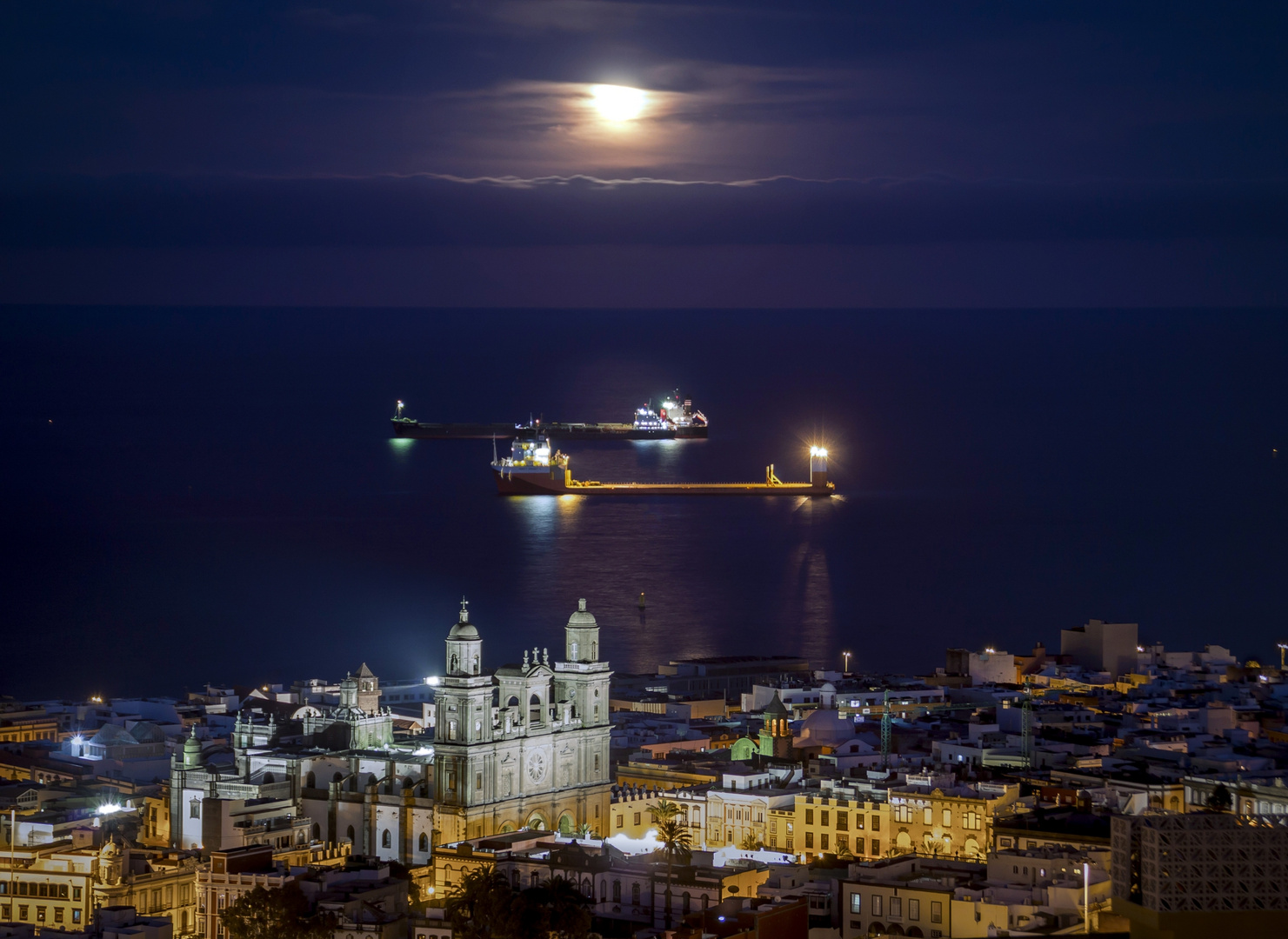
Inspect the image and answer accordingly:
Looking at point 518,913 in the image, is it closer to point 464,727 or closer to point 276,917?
point 276,917

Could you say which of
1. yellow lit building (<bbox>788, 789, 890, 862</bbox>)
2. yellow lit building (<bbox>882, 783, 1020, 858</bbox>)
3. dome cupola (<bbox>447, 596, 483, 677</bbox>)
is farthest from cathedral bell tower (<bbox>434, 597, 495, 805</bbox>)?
yellow lit building (<bbox>882, 783, 1020, 858</bbox>)

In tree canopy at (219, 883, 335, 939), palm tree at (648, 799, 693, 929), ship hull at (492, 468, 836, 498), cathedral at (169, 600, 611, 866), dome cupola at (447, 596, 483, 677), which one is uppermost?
ship hull at (492, 468, 836, 498)

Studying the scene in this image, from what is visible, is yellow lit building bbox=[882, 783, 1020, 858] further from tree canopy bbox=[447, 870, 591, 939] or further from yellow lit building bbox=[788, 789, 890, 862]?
tree canopy bbox=[447, 870, 591, 939]

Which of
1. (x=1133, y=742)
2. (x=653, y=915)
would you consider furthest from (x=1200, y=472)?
(x=653, y=915)

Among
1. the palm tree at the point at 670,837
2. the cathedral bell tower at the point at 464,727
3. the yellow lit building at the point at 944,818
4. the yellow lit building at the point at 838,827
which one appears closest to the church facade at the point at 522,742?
the cathedral bell tower at the point at 464,727

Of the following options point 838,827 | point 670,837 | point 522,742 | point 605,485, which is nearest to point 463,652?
point 522,742

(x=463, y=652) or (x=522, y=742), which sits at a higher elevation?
(x=463, y=652)

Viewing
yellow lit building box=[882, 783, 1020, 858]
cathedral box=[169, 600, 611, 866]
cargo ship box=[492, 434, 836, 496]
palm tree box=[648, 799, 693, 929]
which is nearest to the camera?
palm tree box=[648, 799, 693, 929]
